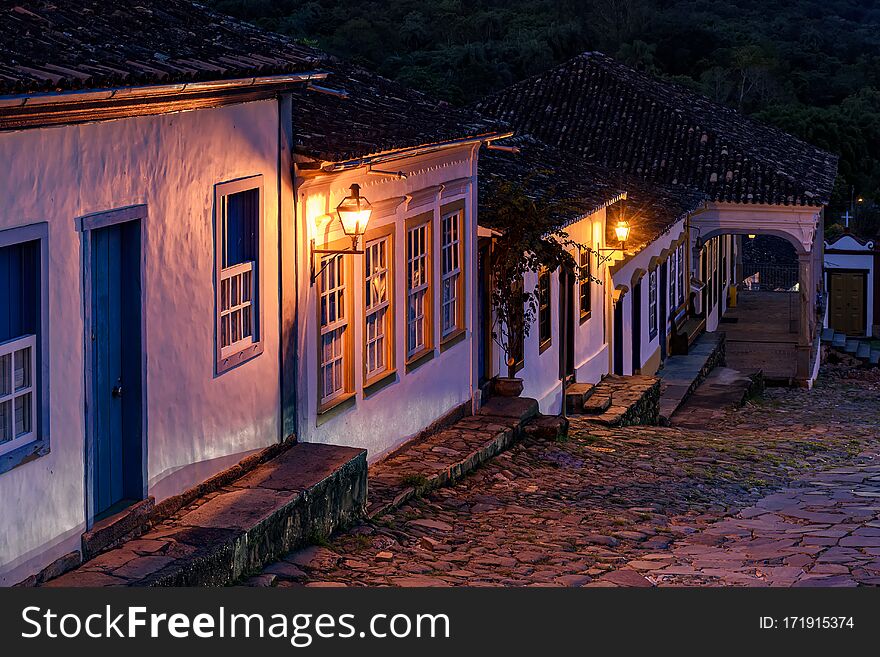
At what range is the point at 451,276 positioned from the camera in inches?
504

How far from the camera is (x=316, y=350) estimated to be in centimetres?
969

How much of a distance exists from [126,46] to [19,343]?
1923mm

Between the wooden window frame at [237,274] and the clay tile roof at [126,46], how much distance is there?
72 cm

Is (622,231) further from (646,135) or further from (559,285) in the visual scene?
(646,135)

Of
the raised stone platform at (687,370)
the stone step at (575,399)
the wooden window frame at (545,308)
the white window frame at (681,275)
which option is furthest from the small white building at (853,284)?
the wooden window frame at (545,308)

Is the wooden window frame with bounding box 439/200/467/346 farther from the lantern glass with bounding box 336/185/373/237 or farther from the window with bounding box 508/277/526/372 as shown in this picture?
the lantern glass with bounding box 336/185/373/237

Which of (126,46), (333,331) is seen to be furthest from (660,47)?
(126,46)

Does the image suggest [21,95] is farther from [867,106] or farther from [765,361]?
[867,106]

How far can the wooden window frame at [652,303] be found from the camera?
2414 centimetres

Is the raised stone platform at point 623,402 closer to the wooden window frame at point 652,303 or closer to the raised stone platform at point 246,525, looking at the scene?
the wooden window frame at point 652,303

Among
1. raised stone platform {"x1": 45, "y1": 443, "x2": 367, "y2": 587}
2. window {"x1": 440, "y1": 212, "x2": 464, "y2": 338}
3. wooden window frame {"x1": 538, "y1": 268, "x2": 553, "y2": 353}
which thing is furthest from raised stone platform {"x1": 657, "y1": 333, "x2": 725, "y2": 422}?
raised stone platform {"x1": 45, "y1": 443, "x2": 367, "y2": 587}

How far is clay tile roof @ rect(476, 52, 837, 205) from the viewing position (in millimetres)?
27781

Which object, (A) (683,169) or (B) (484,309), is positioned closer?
(B) (484,309)

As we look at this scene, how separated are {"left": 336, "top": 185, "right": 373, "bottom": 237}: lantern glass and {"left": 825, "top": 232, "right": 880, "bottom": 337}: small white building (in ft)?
97.3
